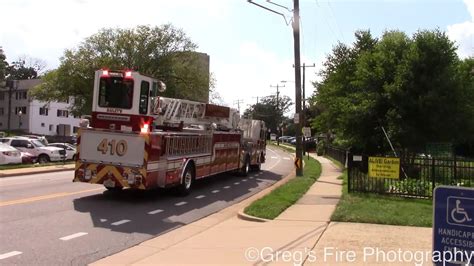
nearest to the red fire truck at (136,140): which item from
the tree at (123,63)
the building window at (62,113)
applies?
the tree at (123,63)

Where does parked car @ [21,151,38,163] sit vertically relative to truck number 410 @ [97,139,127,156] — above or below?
below

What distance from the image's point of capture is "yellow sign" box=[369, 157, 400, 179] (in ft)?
47.7

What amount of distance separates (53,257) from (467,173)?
1391 cm

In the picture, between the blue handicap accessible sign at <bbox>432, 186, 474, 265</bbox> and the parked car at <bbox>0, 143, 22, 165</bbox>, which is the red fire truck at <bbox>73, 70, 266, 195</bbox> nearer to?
the blue handicap accessible sign at <bbox>432, 186, 474, 265</bbox>

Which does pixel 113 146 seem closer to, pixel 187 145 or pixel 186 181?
pixel 186 181

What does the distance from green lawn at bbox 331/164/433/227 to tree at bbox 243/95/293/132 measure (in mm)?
127010

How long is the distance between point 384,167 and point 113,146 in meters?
7.50

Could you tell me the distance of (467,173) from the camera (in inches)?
672

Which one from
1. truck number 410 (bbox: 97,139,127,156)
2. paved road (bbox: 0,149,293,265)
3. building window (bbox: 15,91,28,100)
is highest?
building window (bbox: 15,91,28,100)

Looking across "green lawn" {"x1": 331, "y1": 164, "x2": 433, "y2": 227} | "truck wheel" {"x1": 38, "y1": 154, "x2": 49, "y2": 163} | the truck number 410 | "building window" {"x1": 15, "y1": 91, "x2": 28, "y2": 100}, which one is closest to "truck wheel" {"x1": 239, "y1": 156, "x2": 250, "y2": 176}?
"green lawn" {"x1": 331, "y1": 164, "x2": 433, "y2": 227}

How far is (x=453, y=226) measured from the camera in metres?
4.83

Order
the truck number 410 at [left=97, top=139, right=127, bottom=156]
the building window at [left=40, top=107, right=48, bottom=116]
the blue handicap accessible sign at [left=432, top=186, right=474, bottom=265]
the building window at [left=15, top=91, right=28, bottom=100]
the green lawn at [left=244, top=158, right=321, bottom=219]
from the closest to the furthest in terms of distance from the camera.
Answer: the blue handicap accessible sign at [left=432, top=186, right=474, bottom=265]
the green lawn at [left=244, top=158, right=321, bottom=219]
the truck number 410 at [left=97, top=139, right=127, bottom=156]
the building window at [left=40, top=107, right=48, bottom=116]
the building window at [left=15, top=91, right=28, bottom=100]

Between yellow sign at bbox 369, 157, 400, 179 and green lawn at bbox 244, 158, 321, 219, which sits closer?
green lawn at bbox 244, 158, 321, 219

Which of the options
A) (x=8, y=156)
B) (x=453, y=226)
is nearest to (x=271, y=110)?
(x=8, y=156)
